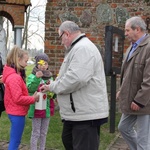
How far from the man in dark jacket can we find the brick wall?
9.89 feet

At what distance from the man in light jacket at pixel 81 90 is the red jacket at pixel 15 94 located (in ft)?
2.20

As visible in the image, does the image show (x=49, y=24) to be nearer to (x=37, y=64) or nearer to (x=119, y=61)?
(x=119, y=61)

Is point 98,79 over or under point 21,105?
over

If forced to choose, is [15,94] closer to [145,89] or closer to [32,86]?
[32,86]

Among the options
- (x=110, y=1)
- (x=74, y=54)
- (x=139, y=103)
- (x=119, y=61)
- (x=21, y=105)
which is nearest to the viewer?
(x=74, y=54)

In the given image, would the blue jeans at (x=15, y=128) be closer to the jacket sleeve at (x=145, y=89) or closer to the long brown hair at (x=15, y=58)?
the long brown hair at (x=15, y=58)

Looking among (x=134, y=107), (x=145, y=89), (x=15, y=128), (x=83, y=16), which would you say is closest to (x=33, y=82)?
(x=15, y=128)

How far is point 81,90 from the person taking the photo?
3057 mm

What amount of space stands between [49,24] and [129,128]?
3939 mm

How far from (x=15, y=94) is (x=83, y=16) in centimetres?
380

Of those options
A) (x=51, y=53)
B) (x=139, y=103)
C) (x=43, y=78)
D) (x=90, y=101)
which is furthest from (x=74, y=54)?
(x=51, y=53)

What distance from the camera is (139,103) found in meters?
3.53

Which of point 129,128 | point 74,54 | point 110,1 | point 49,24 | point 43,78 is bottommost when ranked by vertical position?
point 129,128

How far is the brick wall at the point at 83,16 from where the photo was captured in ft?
22.2
